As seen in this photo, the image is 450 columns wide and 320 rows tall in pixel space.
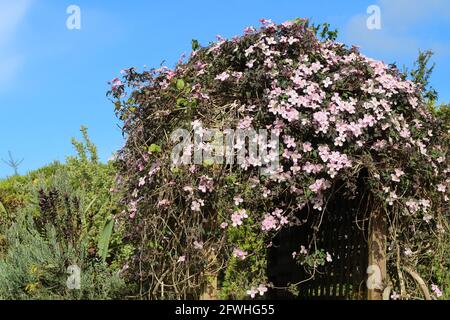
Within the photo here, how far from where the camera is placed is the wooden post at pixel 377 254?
4.06 m

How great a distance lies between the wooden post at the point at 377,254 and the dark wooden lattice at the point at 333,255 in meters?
0.13

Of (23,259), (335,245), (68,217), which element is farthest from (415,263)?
(23,259)

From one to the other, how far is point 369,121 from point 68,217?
2.63 m

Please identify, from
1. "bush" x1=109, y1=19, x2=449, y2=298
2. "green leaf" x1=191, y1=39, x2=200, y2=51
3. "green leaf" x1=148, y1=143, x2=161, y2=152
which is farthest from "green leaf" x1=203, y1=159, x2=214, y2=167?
"green leaf" x1=191, y1=39, x2=200, y2=51

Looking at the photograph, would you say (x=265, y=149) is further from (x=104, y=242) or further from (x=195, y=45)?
(x=104, y=242)

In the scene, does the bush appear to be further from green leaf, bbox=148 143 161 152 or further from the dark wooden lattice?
the dark wooden lattice

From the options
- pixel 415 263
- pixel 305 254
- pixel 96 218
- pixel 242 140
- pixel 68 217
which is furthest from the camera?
pixel 96 218

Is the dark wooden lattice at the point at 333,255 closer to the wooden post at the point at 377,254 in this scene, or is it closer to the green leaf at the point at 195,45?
the wooden post at the point at 377,254

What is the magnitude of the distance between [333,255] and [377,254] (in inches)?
37.6

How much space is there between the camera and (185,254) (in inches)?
142

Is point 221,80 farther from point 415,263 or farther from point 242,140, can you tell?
point 415,263

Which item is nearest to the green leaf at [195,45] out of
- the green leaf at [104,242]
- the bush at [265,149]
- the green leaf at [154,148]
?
the bush at [265,149]

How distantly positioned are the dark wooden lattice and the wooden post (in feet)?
0.41

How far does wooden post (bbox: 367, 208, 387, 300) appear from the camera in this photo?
13.3 ft
